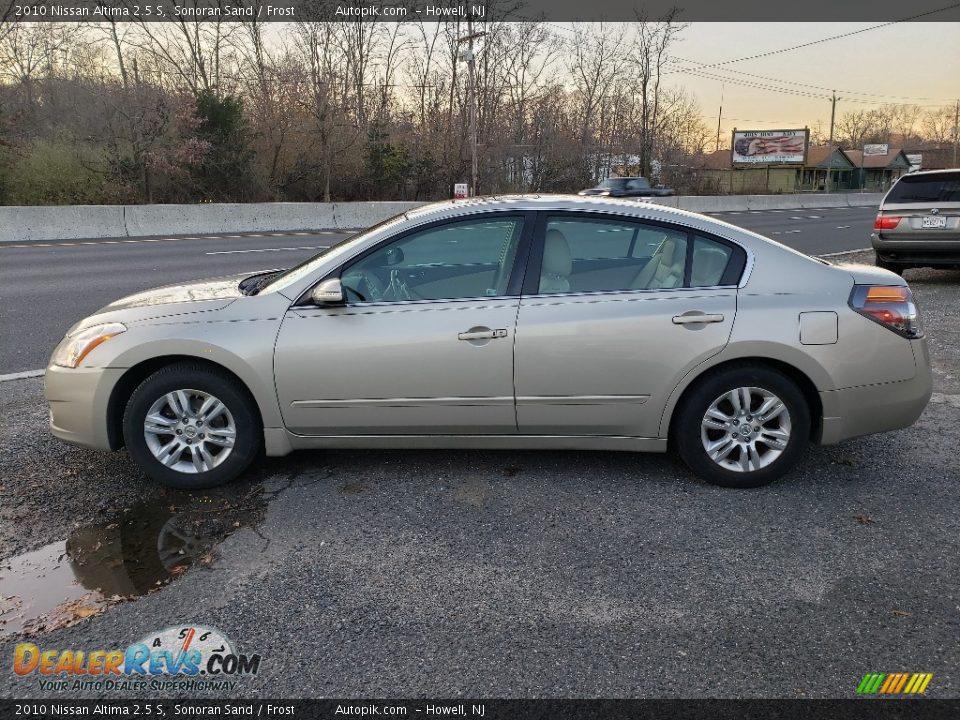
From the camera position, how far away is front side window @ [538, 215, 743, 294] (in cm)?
388

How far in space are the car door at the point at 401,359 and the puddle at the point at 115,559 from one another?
0.64 m

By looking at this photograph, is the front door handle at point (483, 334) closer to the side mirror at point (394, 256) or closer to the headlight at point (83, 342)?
the side mirror at point (394, 256)

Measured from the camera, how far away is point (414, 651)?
8.47 ft

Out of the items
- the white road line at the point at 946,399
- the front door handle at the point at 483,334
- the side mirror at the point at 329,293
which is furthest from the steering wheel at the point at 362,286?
the white road line at the point at 946,399

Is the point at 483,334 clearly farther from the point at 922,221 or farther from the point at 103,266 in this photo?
the point at 103,266

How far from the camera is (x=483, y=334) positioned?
3.76 metres

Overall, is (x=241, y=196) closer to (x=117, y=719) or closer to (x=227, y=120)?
(x=227, y=120)

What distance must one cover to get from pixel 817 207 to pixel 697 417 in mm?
43652

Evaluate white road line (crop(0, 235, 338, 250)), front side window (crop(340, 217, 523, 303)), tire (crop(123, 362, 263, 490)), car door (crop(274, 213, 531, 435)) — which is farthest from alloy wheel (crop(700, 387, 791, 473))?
white road line (crop(0, 235, 338, 250))

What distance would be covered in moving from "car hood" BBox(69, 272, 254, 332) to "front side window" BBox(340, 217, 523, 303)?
0.73 m

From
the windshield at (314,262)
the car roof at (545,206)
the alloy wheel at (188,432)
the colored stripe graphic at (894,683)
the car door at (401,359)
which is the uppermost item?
the car roof at (545,206)

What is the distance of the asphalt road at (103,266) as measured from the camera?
7809 millimetres

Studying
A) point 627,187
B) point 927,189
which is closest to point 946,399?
point 927,189

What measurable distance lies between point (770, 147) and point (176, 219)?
65261mm
